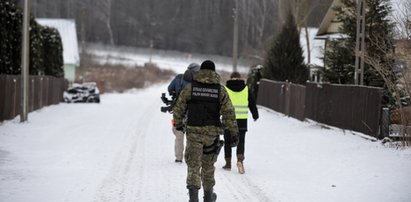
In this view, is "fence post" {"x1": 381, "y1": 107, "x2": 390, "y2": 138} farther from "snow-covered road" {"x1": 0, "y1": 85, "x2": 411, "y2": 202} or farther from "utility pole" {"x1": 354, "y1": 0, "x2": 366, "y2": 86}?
"utility pole" {"x1": 354, "y1": 0, "x2": 366, "y2": 86}

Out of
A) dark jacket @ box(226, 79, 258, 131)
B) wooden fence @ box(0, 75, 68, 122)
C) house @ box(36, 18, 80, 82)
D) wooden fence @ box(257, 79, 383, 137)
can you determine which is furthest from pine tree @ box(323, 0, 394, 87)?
house @ box(36, 18, 80, 82)

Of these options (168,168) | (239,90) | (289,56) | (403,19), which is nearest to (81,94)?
(289,56)

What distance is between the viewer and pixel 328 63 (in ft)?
69.4

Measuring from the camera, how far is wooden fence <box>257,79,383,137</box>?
14.4m

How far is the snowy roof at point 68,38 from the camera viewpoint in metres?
56.5

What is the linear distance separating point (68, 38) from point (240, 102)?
49.8m

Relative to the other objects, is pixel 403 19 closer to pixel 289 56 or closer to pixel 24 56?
pixel 24 56

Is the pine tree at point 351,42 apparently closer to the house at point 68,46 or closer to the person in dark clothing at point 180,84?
the person in dark clothing at point 180,84

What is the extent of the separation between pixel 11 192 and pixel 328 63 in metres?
14.5

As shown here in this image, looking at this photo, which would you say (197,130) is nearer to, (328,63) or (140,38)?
(328,63)

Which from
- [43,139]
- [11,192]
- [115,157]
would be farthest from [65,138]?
[11,192]

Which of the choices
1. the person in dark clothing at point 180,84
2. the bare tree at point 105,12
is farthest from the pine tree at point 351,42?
the bare tree at point 105,12

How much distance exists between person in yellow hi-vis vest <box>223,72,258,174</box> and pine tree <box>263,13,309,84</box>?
2014cm

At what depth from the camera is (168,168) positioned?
36.4 feet
